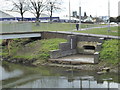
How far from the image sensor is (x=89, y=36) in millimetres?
39125

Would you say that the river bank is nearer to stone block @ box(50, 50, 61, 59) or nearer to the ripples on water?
stone block @ box(50, 50, 61, 59)

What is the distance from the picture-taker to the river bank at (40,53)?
32438 millimetres

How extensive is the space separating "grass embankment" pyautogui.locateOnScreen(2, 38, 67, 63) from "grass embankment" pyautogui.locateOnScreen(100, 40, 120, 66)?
24.4 ft

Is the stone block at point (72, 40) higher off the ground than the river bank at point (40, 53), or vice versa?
the stone block at point (72, 40)

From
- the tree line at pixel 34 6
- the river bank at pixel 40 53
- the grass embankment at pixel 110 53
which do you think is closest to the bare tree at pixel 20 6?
the tree line at pixel 34 6

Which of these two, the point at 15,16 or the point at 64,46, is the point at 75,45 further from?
the point at 15,16

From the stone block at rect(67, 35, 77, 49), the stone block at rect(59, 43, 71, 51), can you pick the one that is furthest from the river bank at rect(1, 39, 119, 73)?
the stone block at rect(67, 35, 77, 49)

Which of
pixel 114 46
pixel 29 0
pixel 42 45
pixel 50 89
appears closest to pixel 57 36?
pixel 42 45

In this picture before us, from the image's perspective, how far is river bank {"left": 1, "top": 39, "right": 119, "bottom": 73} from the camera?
1277 inches

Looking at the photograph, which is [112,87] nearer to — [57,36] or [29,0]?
[57,36]

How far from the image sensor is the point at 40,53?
38406mm

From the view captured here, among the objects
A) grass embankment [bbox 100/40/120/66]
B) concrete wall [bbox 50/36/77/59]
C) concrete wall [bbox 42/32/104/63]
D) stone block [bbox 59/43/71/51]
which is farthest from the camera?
stone block [bbox 59/43/71/51]

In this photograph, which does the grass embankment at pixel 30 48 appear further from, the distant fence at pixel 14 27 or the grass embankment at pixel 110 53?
the grass embankment at pixel 110 53

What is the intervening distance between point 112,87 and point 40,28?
24412 mm
